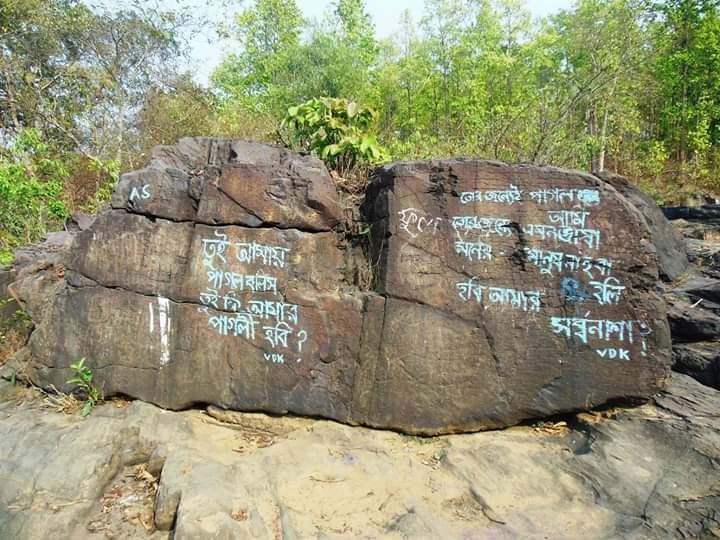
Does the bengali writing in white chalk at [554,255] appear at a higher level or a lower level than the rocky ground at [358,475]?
higher

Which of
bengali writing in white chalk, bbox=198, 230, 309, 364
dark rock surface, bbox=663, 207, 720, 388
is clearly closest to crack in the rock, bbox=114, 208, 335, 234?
bengali writing in white chalk, bbox=198, 230, 309, 364

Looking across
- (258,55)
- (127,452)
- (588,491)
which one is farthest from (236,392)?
(258,55)

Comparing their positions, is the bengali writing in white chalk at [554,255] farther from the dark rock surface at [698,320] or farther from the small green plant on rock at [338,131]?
the small green plant on rock at [338,131]

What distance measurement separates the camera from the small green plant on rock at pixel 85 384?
429 centimetres

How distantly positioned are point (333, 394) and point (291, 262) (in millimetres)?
1229

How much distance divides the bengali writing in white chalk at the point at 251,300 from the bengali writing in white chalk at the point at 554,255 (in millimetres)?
1240

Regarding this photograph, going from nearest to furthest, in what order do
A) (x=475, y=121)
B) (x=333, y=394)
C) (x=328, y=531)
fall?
1. (x=328, y=531)
2. (x=333, y=394)
3. (x=475, y=121)

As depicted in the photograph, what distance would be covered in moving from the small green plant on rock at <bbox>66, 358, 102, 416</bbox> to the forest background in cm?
414

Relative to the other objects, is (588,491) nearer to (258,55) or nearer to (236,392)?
(236,392)

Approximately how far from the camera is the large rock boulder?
12.9 ft

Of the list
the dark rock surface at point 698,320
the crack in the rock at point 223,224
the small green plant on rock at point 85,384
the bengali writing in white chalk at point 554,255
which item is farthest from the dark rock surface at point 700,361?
the small green plant on rock at point 85,384

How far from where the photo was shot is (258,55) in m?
20.8

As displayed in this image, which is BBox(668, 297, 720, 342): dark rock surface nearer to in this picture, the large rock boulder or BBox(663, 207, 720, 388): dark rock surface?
BBox(663, 207, 720, 388): dark rock surface

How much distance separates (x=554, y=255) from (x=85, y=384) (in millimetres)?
4325
